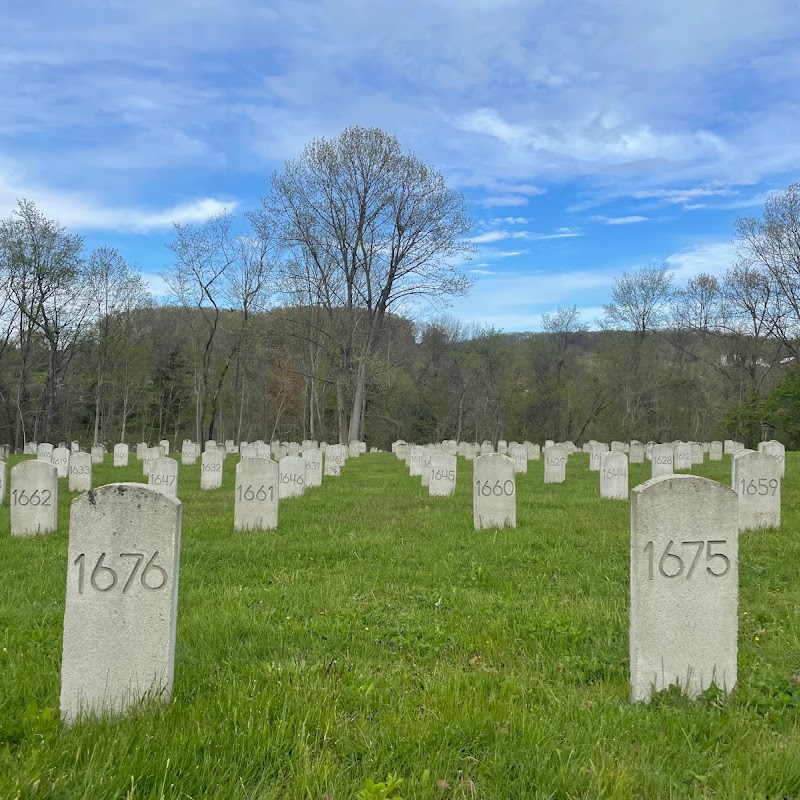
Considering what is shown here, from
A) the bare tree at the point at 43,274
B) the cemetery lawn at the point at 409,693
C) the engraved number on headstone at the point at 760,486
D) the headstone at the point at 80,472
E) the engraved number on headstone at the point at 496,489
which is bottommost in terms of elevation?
the cemetery lawn at the point at 409,693

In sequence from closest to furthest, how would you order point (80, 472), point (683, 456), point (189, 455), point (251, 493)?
point (251, 493), point (80, 472), point (683, 456), point (189, 455)

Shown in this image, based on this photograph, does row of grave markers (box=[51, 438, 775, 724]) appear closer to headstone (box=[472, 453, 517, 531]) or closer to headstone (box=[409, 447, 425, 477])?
headstone (box=[472, 453, 517, 531])

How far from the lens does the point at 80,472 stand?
13891mm

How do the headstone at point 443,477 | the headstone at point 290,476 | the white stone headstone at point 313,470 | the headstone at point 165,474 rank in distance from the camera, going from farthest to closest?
the white stone headstone at point 313,470, the headstone at point 443,477, the headstone at point 290,476, the headstone at point 165,474

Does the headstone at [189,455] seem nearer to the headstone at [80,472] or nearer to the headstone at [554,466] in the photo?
the headstone at [80,472]

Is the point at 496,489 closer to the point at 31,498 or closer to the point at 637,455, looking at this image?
the point at 31,498

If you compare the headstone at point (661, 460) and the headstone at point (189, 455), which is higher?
the headstone at point (661, 460)

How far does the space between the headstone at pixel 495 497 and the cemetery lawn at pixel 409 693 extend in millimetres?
1711

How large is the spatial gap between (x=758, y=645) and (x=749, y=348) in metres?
40.8

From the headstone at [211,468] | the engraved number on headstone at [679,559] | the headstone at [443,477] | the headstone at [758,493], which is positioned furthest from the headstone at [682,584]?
the headstone at [211,468]

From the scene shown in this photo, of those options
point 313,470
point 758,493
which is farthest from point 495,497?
point 313,470

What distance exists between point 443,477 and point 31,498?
746cm

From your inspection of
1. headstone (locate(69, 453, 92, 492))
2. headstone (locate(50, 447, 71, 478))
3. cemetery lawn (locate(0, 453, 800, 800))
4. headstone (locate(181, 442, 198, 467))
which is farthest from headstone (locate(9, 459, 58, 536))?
headstone (locate(181, 442, 198, 467))

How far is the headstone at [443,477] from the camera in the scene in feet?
43.2
